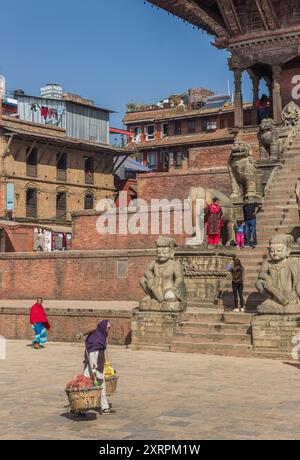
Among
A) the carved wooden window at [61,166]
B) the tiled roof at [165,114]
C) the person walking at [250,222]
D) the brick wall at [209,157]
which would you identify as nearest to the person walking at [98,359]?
the person walking at [250,222]

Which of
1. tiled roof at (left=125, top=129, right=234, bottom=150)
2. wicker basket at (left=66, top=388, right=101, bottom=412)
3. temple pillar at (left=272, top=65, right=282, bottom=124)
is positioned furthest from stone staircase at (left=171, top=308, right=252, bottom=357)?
tiled roof at (left=125, top=129, right=234, bottom=150)

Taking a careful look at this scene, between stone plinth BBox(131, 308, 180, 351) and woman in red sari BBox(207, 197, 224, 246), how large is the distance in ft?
13.3

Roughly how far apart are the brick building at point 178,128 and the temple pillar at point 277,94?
1043 cm

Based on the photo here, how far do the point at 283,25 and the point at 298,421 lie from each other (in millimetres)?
22777

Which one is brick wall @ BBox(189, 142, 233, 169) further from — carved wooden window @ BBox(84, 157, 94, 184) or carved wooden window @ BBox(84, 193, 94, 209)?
carved wooden window @ BBox(84, 157, 94, 184)

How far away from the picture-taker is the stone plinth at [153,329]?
1622cm

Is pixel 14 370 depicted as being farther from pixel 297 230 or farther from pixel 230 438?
pixel 297 230

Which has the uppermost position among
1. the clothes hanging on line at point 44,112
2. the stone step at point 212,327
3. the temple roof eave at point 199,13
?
the clothes hanging on line at point 44,112

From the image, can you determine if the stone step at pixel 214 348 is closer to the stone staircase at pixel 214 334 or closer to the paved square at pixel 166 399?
the stone staircase at pixel 214 334

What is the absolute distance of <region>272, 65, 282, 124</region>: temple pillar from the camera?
28723 mm

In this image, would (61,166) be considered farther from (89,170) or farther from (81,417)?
(81,417)

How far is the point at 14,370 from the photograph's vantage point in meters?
13.9
